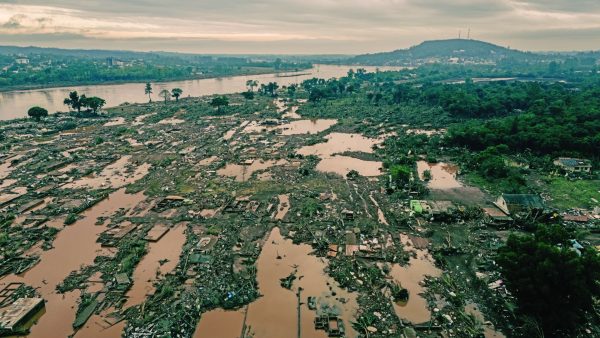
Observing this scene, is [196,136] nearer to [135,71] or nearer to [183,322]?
[183,322]

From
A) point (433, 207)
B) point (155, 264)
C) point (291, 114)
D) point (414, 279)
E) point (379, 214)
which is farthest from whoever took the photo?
point (291, 114)

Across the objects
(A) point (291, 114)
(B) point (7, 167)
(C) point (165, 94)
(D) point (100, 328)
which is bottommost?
(D) point (100, 328)

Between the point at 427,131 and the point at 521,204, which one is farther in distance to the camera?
the point at 427,131

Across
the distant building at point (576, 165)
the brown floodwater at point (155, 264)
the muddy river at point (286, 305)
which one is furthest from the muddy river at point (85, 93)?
the distant building at point (576, 165)

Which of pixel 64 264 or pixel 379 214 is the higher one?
pixel 379 214

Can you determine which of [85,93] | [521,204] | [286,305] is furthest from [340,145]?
[85,93]

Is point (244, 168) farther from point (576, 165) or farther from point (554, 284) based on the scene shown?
point (576, 165)

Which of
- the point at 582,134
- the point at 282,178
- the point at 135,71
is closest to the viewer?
the point at 282,178

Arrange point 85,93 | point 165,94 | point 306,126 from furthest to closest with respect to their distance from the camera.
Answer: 1. point 85,93
2. point 165,94
3. point 306,126

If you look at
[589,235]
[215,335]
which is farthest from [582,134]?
[215,335]
